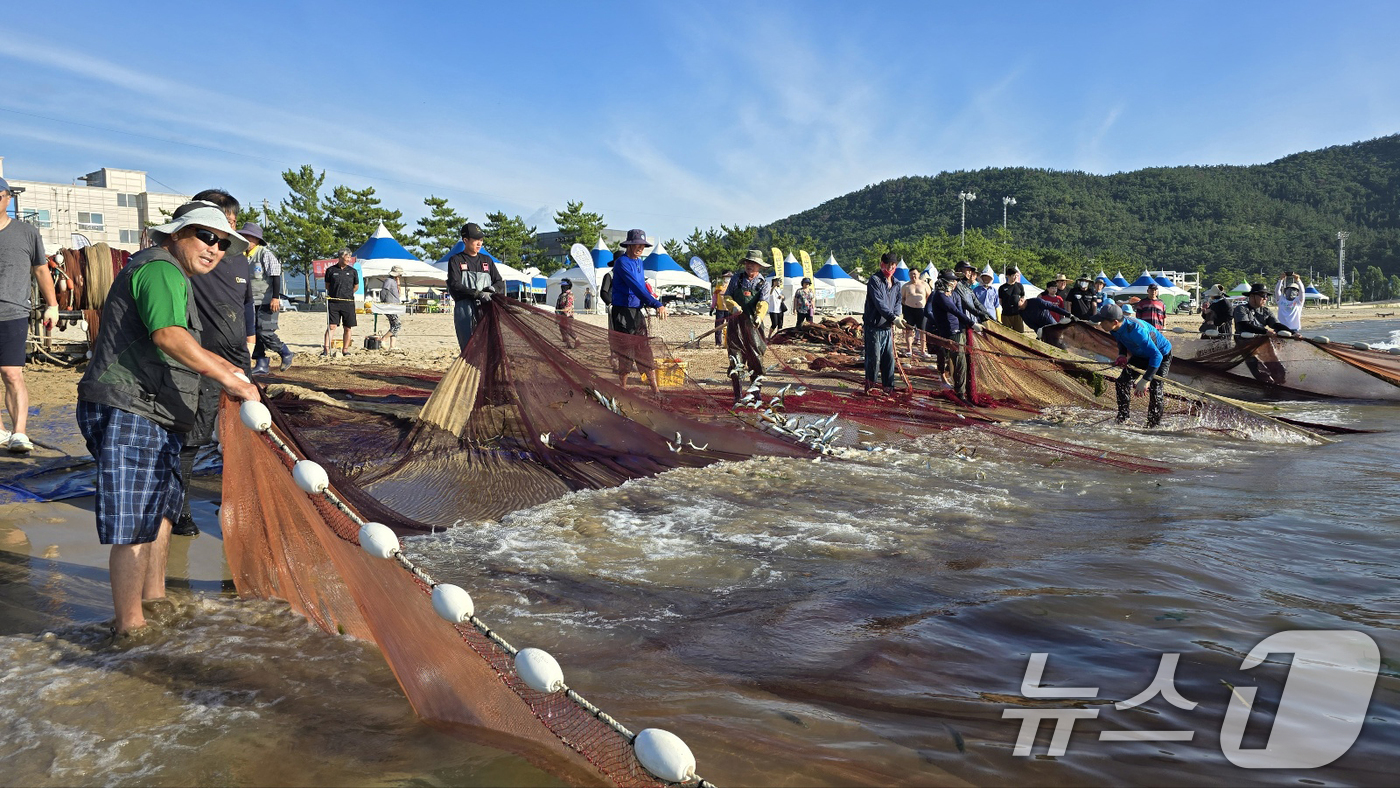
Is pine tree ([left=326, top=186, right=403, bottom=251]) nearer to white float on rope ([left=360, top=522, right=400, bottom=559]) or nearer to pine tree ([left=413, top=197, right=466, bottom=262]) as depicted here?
pine tree ([left=413, top=197, right=466, bottom=262])

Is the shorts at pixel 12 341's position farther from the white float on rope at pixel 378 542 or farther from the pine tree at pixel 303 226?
the pine tree at pixel 303 226

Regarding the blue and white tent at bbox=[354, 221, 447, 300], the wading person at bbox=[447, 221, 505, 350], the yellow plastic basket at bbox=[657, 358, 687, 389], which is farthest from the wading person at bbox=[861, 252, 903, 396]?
the blue and white tent at bbox=[354, 221, 447, 300]

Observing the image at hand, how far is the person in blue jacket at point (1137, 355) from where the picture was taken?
7867mm

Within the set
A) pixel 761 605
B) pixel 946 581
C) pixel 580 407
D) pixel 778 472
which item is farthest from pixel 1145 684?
pixel 580 407

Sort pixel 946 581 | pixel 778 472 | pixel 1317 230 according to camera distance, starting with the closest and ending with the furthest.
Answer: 1. pixel 946 581
2. pixel 778 472
3. pixel 1317 230

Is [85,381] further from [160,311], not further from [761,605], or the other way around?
[761,605]

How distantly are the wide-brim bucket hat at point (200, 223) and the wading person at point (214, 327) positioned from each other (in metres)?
0.70

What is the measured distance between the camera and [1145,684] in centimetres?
256

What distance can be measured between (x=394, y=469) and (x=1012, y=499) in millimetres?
3816

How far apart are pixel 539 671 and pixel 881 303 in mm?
7573

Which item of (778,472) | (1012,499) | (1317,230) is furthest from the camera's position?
(1317,230)

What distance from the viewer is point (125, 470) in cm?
277

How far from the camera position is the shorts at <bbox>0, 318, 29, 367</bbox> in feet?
16.7

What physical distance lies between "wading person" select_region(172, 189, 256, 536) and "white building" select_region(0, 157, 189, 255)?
76387mm
